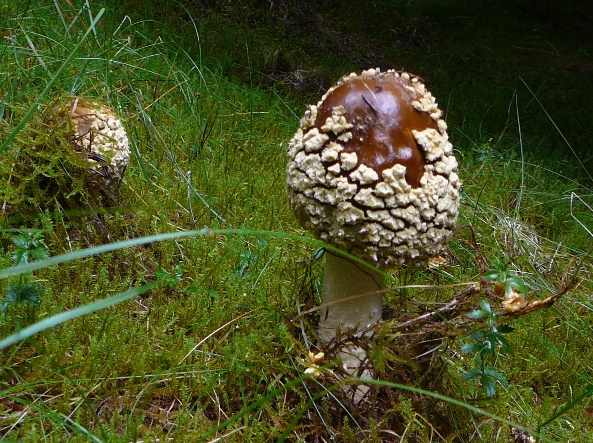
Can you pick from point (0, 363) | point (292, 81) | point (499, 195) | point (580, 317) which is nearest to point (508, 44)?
point (292, 81)

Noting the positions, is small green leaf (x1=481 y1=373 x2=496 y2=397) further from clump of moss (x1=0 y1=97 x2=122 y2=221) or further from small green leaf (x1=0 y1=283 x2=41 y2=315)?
clump of moss (x1=0 y1=97 x2=122 y2=221)

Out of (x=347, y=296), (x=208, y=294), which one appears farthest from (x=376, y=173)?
(x=208, y=294)

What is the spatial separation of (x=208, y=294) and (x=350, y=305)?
516mm

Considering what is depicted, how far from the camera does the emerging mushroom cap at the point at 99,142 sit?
214cm

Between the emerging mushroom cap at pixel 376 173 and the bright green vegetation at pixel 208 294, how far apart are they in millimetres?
140

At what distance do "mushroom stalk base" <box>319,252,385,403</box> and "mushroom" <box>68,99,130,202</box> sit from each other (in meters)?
0.97

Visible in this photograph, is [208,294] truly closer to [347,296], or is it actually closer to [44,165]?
[347,296]

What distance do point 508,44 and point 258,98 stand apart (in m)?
4.00

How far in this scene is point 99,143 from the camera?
2145mm

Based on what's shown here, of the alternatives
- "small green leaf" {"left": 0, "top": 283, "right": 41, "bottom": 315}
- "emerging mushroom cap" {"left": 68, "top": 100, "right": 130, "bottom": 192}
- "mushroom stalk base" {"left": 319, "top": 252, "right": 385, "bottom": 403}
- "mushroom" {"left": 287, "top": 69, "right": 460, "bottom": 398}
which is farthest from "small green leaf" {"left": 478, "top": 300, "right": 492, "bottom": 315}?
"emerging mushroom cap" {"left": 68, "top": 100, "right": 130, "bottom": 192}

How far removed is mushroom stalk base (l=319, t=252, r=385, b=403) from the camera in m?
1.72

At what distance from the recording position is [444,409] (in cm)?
173

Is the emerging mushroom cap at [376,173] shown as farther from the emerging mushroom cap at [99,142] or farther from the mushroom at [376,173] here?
the emerging mushroom cap at [99,142]

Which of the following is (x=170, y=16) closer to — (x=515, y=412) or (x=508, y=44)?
(x=515, y=412)
